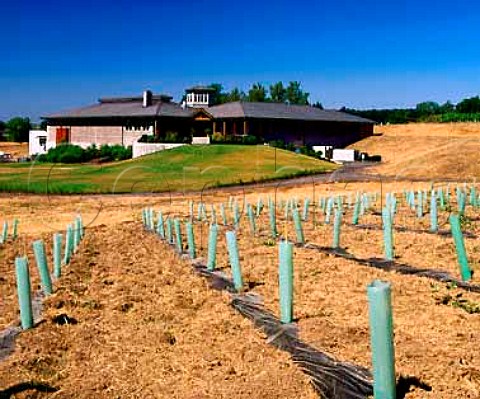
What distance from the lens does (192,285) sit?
904 centimetres

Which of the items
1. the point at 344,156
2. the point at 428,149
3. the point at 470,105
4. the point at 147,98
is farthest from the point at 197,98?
the point at 470,105

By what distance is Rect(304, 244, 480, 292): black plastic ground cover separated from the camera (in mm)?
8812

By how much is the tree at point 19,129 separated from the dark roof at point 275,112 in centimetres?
4847

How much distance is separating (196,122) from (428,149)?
19.5 m

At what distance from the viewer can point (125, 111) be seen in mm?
56219

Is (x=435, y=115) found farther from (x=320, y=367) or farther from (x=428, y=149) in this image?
(x=320, y=367)

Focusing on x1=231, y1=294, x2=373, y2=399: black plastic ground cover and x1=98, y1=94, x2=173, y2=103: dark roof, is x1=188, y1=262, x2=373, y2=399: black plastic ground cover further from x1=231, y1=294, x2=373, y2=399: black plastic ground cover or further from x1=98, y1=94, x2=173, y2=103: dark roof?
x1=98, y1=94, x2=173, y2=103: dark roof

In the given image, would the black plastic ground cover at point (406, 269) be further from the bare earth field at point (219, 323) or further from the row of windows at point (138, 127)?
the row of windows at point (138, 127)

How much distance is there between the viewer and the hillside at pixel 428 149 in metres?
34.1

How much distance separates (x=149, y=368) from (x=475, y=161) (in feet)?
106

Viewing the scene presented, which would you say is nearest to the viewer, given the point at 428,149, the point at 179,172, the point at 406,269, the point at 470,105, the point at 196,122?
the point at 406,269

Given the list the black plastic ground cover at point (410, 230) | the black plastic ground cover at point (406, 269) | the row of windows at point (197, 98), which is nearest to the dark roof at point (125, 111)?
the row of windows at point (197, 98)

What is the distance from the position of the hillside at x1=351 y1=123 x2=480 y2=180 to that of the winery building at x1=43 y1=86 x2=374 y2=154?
11.8 ft

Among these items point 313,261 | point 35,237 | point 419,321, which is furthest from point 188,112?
point 419,321
